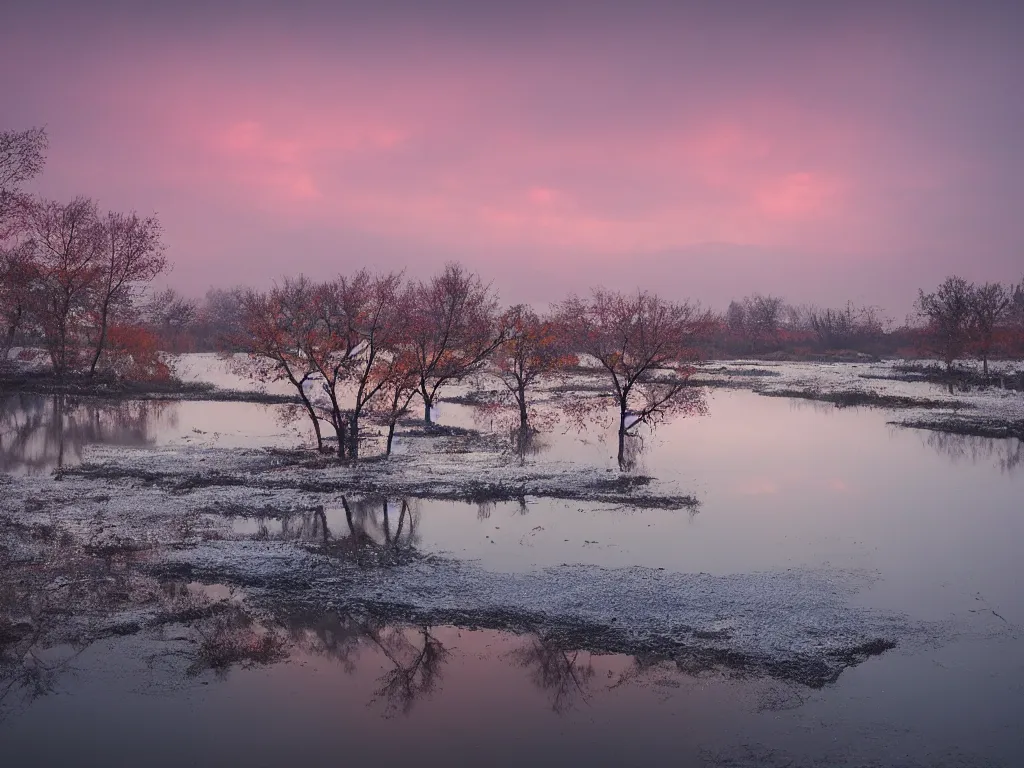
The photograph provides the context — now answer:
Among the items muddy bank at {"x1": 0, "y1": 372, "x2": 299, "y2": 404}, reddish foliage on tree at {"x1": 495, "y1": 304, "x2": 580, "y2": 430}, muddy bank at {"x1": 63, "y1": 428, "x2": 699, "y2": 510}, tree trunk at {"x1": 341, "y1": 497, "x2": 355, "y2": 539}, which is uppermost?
reddish foliage on tree at {"x1": 495, "y1": 304, "x2": 580, "y2": 430}

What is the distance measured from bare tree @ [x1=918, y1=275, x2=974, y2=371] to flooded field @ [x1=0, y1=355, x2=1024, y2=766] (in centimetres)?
4333

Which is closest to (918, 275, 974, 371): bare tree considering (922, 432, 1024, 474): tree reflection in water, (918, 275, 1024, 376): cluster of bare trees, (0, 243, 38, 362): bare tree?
(918, 275, 1024, 376): cluster of bare trees

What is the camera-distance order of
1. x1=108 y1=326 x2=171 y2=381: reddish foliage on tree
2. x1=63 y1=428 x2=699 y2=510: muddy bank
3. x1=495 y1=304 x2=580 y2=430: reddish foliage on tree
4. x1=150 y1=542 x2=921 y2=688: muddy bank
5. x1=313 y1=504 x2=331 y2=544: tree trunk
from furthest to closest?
x1=108 y1=326 x2=171 y2=381: reddish foliage on tree
x1=495 y1=304 x2=580 y2=430: reddish foliage on tree
x1=63 y1=428 x2=699 y2=510: muddy bank
x1=313 y1=504 x2=331 y2=544: tree trunk
x1=150 y1=542 x2=921 y2=688: muddy bank

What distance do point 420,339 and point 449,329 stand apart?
171 centimetres

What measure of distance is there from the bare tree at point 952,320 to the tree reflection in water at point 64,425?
55.4 m

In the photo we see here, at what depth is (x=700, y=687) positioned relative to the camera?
9922 millimetres

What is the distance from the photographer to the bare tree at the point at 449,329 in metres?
30.1

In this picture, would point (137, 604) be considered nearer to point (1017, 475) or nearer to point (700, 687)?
point (700, 687)

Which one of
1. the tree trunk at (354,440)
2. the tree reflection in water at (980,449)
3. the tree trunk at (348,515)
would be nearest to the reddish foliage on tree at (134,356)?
the tree trunk at (354,440)

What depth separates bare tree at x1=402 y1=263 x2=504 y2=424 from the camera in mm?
30078

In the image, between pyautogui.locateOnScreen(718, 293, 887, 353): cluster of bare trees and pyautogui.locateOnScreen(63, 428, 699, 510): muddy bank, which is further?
pyautogui.locateOnScreen(718, 293, 887, 353): cluster of bare trees

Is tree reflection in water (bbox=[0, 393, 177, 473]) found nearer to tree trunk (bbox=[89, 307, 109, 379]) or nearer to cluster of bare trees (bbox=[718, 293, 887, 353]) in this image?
tree trunk (bbox=[89, 307, 109, 379])

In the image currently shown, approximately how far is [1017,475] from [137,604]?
84.8ft

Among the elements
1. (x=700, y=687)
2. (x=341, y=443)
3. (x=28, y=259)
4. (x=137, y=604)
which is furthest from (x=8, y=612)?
(x=28, y=259)
